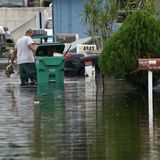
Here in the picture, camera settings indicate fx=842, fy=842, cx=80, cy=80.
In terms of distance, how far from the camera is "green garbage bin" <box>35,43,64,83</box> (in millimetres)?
22406

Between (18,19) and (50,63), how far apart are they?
27.5 meters

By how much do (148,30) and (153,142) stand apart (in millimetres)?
7018

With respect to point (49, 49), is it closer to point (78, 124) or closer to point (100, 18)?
point (100, 18)

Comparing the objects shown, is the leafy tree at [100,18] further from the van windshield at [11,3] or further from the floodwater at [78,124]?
the van windshield at [11,3]

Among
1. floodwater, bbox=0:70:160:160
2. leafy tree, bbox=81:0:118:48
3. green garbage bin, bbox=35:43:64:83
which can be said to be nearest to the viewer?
floodwater, bbox=0:70:160:160

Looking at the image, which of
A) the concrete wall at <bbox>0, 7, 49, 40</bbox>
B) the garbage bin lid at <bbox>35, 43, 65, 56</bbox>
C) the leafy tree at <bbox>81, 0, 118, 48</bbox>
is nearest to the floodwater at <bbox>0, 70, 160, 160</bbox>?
the garbage bin lid at <bbox>35, 43, 65, 56</bbox>

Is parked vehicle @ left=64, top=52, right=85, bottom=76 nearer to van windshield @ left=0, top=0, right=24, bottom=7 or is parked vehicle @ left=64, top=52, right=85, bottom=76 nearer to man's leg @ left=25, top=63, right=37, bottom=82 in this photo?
man's leg @ left=25, top=63, right=37, bottom=82

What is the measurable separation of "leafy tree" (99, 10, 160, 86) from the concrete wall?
3071cm

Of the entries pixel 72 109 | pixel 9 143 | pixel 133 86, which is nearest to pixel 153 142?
pixel 9 143

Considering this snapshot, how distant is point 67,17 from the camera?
3919 centimetres

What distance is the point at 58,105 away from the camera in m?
16.5

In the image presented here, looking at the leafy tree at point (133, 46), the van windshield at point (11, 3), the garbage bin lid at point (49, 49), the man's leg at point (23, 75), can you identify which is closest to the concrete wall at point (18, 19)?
the van windshield at point (11, 3)

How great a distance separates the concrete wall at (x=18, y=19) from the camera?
4916 centimetres

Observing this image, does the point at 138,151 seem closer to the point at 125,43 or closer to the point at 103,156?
the point at 103,156
